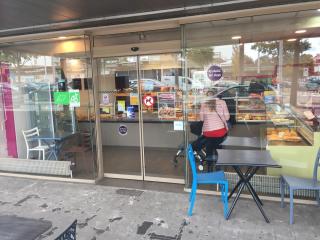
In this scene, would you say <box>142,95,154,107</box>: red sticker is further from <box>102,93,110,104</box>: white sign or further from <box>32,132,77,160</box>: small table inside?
<box>32,132,77,160</box>: small table inside

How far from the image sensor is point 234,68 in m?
4.35

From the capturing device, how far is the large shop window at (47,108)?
4855mm

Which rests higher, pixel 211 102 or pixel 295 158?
pixel 211 102

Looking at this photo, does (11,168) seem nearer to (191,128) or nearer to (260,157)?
(191,128)

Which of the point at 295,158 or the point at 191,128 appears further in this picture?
the point at 191,128

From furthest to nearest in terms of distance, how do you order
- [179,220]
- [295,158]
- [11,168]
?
1. [11,168]
2. [295,158]
3. [179,220]

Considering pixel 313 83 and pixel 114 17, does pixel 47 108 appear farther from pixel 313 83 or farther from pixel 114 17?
pixel 313 83

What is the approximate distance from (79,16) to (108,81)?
150cm

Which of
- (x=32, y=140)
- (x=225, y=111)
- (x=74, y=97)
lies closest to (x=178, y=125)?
(x=225, y=111)

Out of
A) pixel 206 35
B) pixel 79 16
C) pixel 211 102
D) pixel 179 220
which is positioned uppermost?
pixel 79 16

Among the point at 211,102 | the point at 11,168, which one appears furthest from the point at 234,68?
the point at 11,168

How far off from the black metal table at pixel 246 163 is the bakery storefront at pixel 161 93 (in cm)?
53

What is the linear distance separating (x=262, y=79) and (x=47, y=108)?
3821 millimetres

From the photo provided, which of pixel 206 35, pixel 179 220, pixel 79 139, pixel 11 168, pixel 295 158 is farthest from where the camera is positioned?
pixel 11 168
